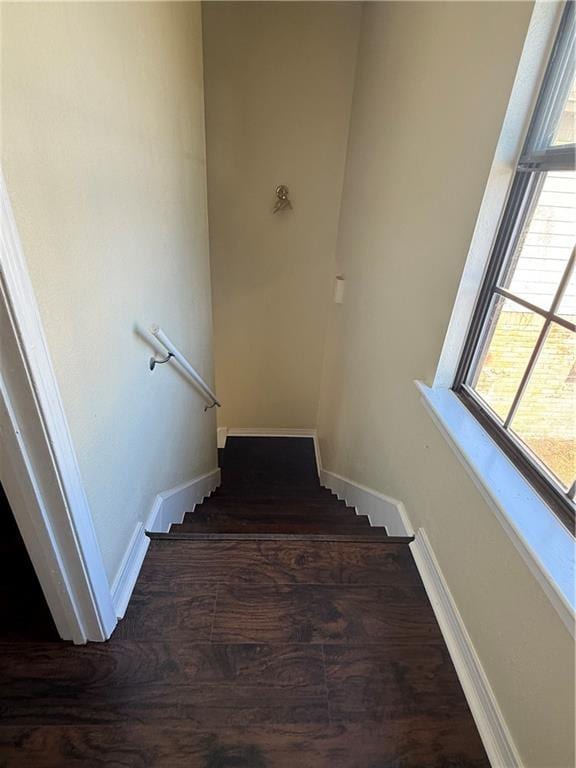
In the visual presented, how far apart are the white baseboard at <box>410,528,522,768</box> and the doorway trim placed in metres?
1.05

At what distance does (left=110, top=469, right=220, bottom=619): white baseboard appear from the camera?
48.5 inches

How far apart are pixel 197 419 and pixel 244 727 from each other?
1841mm

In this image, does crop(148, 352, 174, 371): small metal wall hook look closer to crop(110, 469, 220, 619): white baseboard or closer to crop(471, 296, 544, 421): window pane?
crop(110, 469, 220, 619): white baseboard

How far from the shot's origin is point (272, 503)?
2.86 metres

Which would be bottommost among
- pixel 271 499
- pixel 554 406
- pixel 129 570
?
pixel 271 499

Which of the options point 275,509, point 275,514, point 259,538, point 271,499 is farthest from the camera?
point 271,499

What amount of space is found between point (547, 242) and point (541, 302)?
160mm

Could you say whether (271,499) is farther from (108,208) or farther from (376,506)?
(108,208)

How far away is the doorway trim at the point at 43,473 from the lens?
2.29ft

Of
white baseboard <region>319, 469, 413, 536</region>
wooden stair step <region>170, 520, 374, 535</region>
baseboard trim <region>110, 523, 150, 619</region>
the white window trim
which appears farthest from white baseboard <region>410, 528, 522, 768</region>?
baseboard trim <region>110, 523, 150, 619</region>

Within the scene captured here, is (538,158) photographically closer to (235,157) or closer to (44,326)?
(44,326)

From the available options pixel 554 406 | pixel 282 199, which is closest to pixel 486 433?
pixel 554 406

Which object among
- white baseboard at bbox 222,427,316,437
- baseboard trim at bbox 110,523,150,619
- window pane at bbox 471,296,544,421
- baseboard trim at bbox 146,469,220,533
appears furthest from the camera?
white baseboard at bbox 222,427,316,437

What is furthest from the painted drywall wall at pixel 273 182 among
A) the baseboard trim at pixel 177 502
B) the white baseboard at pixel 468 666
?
the white baseboard at pixel 468 666
